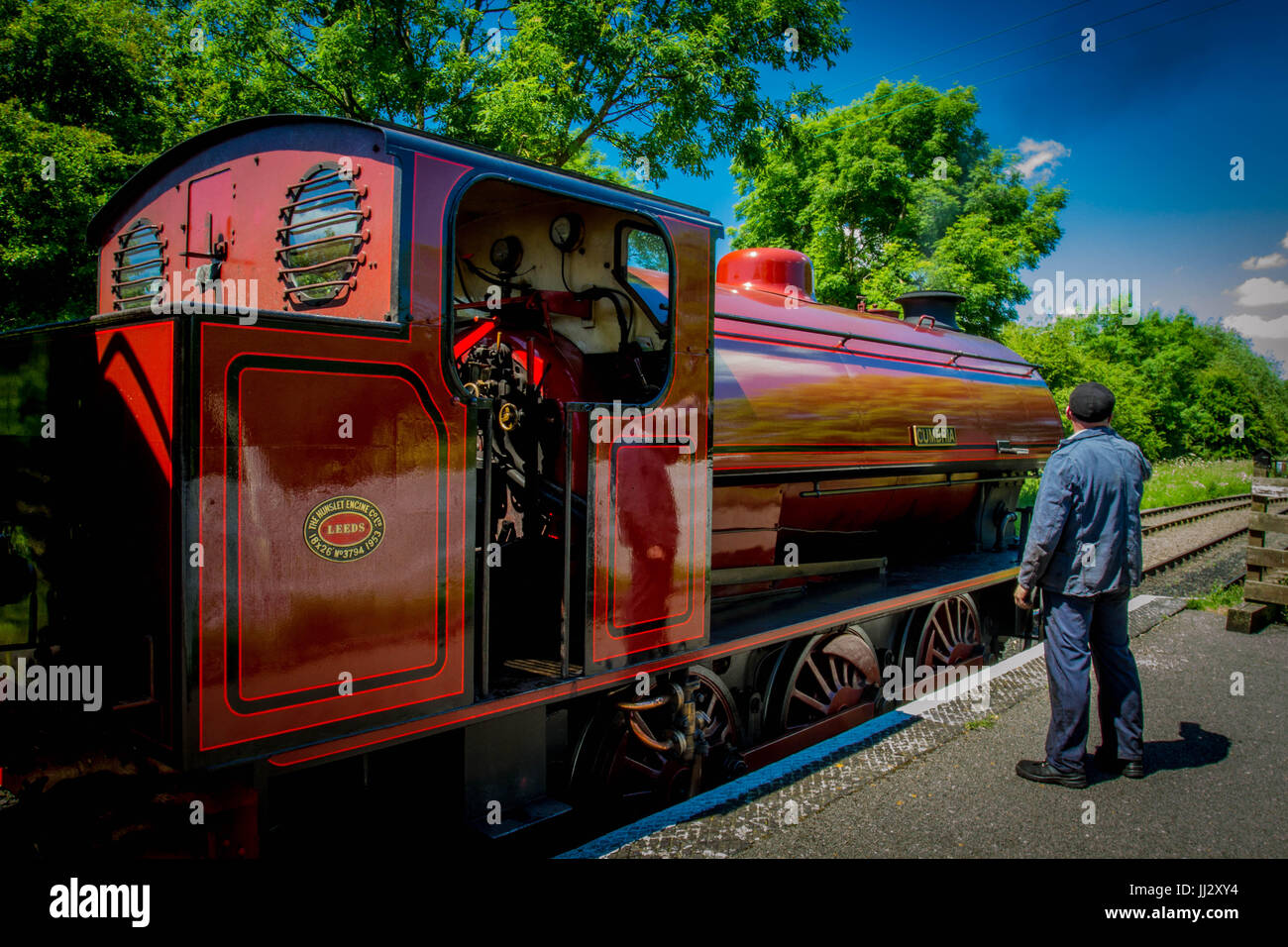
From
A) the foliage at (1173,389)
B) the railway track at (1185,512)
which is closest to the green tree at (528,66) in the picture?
the railway track at (1185,512)

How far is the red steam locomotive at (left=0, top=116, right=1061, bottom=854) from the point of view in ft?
7.58

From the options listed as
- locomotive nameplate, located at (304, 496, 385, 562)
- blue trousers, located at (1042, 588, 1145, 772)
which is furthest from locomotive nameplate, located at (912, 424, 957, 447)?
locomotive nameplate, located at (304, 496, 385, 562)

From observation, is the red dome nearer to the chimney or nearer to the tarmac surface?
the chimney

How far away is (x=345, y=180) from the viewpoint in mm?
2764

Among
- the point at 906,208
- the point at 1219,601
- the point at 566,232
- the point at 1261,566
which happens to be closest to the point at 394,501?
the point at 566,232

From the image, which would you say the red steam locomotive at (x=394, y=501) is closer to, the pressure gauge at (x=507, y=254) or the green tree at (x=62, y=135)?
the pressure gauge at (x=507, y=254)

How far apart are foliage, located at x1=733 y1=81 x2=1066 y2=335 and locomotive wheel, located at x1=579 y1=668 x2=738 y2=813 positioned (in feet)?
50.2

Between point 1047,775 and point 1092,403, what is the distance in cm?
179

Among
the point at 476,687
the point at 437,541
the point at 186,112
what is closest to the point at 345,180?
the point at 437,541

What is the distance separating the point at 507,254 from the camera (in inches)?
161

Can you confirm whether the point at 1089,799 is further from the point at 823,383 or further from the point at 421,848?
the point at 421,848

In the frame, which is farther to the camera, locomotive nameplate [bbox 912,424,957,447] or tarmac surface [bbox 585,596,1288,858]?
locomotive nameplate [bbox 912,424,957,447]

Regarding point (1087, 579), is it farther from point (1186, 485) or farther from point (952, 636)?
point (1186, 485)
